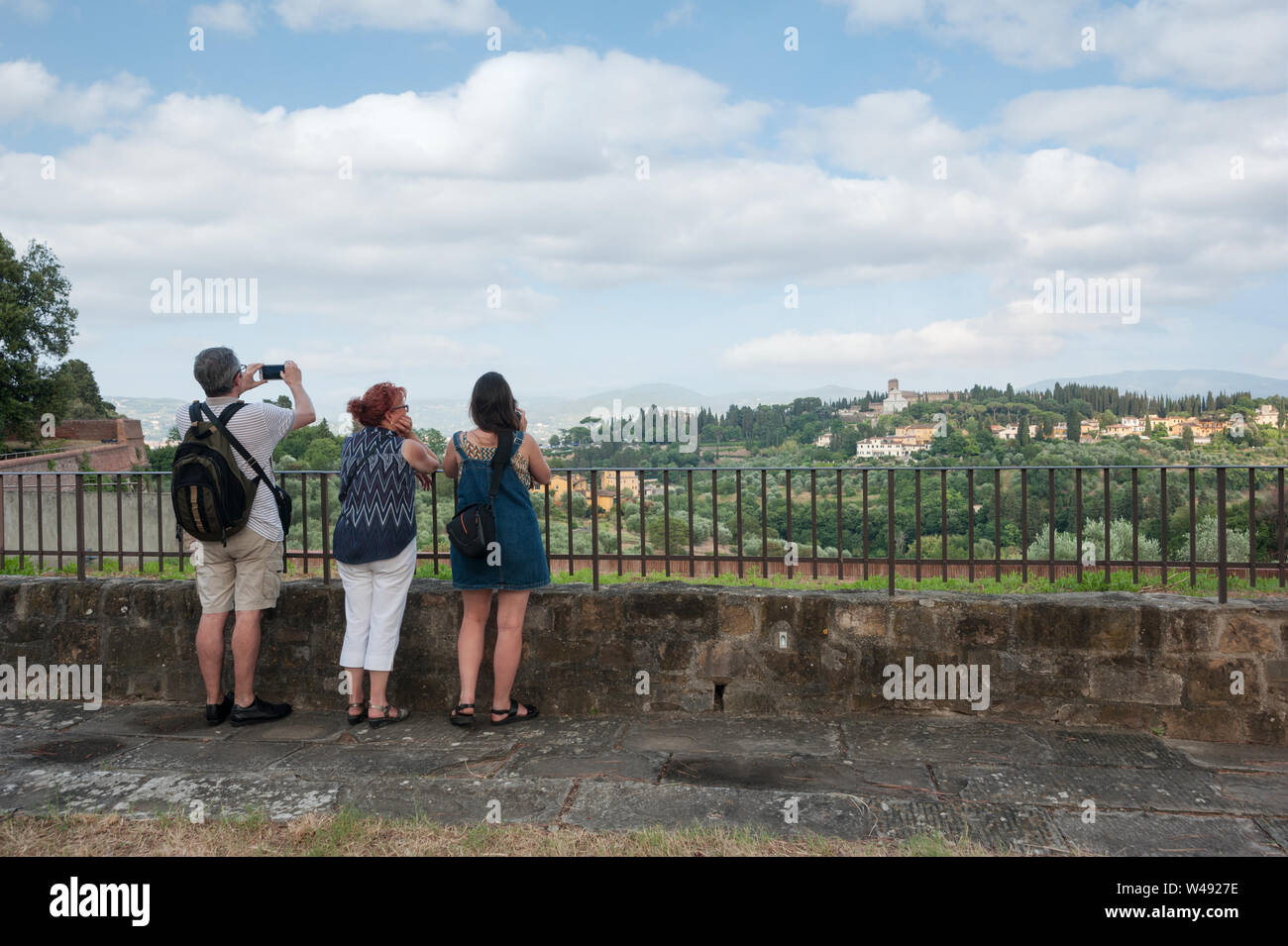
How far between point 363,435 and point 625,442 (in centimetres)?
328

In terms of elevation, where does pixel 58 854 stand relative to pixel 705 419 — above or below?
below

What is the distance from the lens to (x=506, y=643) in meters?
4.47

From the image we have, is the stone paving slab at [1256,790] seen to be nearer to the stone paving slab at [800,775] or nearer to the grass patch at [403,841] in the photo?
the stone paving slab at [800,775]

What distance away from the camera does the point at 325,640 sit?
5.03m

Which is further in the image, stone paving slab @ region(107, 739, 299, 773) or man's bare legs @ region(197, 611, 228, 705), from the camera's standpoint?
man's bare legs @ region(197, 611, 228, 705)

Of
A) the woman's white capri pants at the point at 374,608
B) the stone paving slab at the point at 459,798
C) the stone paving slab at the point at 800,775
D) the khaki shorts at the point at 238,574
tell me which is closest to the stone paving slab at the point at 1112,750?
the stone paving slab at the point at 800,775

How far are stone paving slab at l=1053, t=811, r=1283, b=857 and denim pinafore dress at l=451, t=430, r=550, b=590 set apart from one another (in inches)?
101

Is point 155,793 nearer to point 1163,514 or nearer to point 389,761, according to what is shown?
point 389,761

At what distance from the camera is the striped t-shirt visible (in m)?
4.48

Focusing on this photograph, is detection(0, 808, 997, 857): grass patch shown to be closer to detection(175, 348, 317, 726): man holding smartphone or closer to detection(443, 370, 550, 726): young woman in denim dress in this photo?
detection(443, 370, 550, 726): young woman in denim dress

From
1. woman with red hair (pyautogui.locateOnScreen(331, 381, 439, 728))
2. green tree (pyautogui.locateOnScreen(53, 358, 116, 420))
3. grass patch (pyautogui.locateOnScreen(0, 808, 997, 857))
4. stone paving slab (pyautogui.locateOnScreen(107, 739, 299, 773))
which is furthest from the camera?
green tree (pyautogui.locateOnScreen(53, 358, 116, 420))

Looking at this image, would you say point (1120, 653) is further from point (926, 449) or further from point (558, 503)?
point (926, 449)

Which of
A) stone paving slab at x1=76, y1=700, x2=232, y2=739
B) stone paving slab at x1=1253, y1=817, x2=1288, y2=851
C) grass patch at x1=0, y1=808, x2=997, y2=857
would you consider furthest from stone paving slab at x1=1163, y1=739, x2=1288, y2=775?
stone paving slab at x1=76, y1=700, x2=232, y2=739
